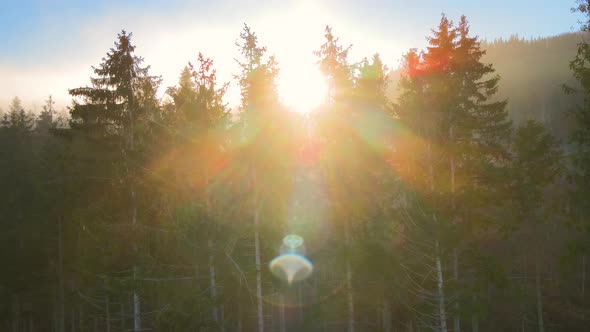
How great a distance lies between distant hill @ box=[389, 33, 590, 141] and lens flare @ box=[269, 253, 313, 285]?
274ft

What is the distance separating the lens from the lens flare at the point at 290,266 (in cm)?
1689

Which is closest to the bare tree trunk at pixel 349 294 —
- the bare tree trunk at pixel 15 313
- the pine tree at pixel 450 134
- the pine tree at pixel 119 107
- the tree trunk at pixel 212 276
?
the pine tree at pixel 450 134

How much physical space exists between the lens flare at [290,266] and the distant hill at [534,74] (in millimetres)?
83432

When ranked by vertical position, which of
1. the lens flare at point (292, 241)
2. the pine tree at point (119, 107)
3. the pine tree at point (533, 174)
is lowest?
the lens flare at point (292, 241)

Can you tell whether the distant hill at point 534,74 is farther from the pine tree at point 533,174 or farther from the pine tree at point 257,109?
the pine tree at point 257,109

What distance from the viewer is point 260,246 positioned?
1681 cm

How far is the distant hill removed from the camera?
111 meters

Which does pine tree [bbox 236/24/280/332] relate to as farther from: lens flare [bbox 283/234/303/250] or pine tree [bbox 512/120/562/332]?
pine tree [bbox 512/120/562/332]

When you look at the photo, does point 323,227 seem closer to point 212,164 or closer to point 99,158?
point 212,164

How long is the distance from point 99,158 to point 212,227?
6.49 m

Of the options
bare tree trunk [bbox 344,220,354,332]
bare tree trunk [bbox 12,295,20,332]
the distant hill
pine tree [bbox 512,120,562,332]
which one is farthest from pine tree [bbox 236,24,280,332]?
the distant hill

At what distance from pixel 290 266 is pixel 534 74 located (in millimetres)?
147205

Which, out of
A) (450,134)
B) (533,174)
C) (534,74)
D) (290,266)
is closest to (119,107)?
(290,266)

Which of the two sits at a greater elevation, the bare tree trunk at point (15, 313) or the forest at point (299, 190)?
Result: the forest at point (299, 190)
